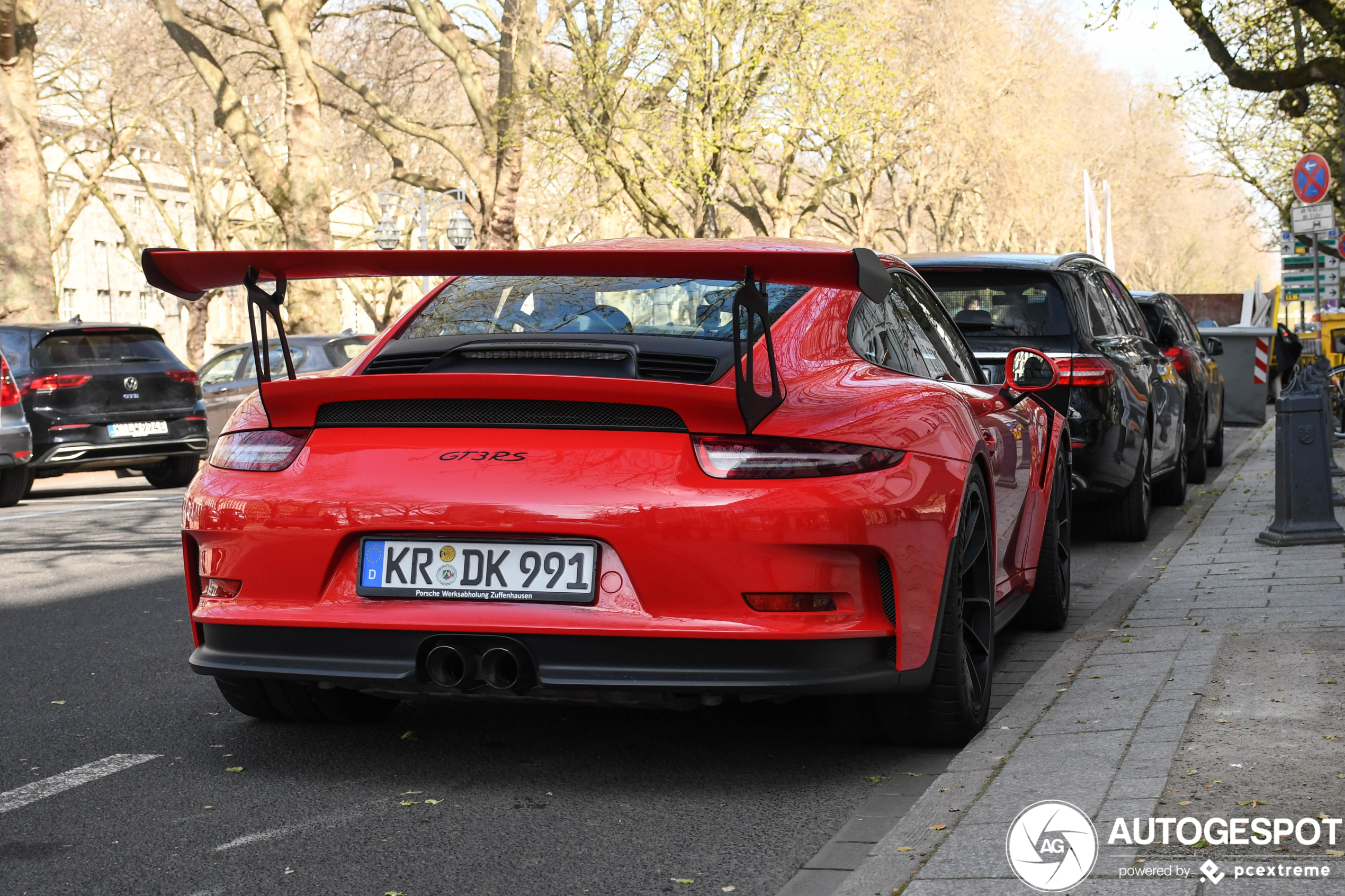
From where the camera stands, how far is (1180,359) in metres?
13.0

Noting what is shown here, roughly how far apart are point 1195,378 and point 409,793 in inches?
401

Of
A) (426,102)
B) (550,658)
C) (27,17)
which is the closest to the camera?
(550,658)

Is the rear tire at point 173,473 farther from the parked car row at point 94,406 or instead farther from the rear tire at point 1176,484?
the rear tire at point 1176,484

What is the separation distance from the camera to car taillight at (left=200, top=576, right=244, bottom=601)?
168 inches

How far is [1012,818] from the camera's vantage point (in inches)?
145

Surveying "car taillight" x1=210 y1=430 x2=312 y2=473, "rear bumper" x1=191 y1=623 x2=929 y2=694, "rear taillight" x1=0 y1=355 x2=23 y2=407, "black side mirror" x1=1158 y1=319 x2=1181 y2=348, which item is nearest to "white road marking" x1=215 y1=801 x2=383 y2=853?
"rear bumper" x1=191 y1=623 x2=929 y2=694

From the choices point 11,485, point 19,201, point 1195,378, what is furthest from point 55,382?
point 1195,378

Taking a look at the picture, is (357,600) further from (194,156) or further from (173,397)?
(194,156)

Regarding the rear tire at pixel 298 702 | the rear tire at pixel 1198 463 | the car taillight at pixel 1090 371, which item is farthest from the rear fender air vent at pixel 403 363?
the rear tire at pixel 1198 463

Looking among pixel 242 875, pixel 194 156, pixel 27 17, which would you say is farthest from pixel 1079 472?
pixel 194 156

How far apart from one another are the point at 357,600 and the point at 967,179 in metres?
52.5

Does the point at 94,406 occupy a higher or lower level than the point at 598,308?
lower

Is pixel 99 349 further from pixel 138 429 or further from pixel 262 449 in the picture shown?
pixel 262 449

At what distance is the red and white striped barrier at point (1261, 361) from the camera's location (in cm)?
2203
